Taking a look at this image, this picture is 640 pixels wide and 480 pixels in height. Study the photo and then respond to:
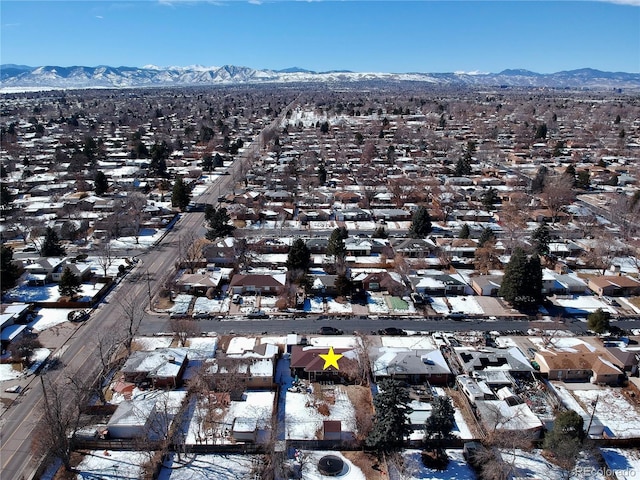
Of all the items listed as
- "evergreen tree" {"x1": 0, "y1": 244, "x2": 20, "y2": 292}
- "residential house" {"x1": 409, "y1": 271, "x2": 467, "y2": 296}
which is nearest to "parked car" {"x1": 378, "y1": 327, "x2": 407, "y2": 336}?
"residential house" {"x1": 409, "y1": 271, "x2": 467, "y2": 296}

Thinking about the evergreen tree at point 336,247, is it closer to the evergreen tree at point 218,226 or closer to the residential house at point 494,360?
the evergreen tree at point 218,226

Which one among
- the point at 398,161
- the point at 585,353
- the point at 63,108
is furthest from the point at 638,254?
the point at 63,108

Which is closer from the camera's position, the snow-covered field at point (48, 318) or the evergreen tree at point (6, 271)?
the snow-covered field at point (48, 318)

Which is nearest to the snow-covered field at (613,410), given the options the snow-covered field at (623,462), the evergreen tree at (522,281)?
the snow-covered field at (623,462)

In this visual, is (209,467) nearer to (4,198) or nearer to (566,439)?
(566,439)

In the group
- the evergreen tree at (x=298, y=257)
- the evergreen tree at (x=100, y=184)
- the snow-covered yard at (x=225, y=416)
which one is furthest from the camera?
the evergreen tree at (x=100, y=184)

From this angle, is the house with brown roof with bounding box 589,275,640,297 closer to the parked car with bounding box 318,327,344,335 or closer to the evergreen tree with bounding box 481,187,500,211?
the evergreen tree with bounding box 481,187,500,211
